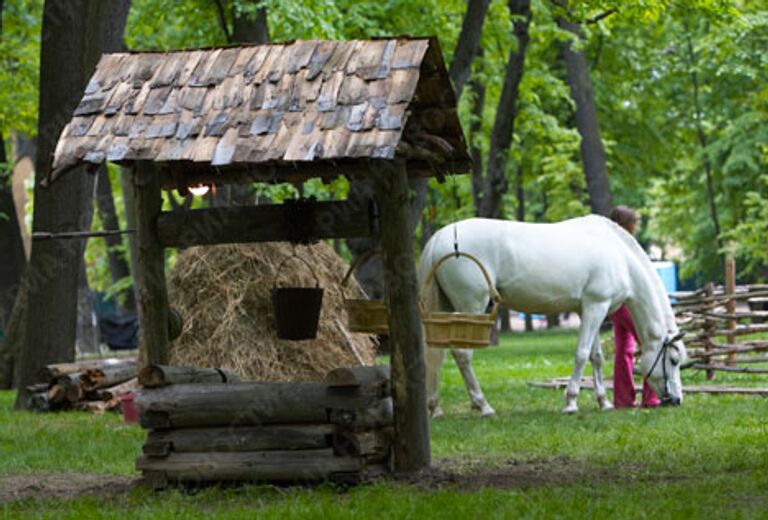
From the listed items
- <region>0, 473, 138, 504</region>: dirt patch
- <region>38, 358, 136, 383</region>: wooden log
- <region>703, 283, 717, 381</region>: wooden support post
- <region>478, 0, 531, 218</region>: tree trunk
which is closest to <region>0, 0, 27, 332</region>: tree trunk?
<region>38, 358, 136, 383</region>: wooden log

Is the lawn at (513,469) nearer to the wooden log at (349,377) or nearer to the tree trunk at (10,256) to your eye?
the wooden log at (349,377)

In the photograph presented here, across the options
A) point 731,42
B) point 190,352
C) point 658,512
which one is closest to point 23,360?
point 190,352

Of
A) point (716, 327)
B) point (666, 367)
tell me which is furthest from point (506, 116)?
point (666, 367)

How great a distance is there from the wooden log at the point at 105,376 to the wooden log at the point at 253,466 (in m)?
7.81

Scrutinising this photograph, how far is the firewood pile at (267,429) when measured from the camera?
10.5m

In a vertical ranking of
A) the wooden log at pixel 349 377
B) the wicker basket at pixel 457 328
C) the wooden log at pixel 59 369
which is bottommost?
the wooden log at pixel 59 369

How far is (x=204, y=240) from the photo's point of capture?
11.2 m

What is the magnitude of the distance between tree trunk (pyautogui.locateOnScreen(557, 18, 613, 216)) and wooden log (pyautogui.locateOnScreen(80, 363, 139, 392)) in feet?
46.7

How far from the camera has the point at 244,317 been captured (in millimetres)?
17266

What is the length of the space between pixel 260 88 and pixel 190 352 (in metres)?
6.70

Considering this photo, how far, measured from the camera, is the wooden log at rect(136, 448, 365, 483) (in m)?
10.5

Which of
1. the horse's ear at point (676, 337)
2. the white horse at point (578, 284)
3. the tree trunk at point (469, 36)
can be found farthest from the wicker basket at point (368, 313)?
the tree trunk at point (469, 36)

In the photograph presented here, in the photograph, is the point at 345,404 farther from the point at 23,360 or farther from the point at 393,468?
the point at 23,360

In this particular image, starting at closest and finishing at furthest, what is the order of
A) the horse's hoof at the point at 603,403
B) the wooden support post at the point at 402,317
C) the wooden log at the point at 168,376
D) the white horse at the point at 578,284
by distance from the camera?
1. the wooden support post at the point at 402,317
2. the wooden log at the point at 168,376
3. the white horse at the point at 578,284
4. the horse's hoof at the point at 603,403
